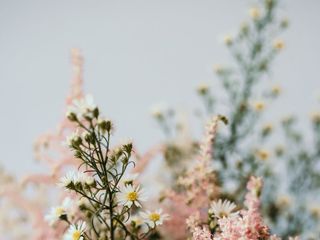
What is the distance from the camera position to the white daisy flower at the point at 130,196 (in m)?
1.73

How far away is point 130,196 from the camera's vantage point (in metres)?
1.73

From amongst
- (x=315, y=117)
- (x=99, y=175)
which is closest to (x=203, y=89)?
(x=315, y=117)

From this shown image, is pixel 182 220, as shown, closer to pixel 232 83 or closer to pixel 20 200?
pixel 20 200

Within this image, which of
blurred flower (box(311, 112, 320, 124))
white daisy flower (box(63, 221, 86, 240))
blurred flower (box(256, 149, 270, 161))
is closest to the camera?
white daisy flower (box(63, 221, 86, 240))

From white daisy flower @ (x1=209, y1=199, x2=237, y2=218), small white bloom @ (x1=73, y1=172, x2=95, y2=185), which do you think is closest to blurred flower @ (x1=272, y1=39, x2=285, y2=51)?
white daisy flower @ (x1=209, y1=199, x2=237, y2=218)

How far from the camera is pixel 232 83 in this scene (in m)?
3.75

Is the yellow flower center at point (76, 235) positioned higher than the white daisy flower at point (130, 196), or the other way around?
the white daisy flower at point (130, 196)

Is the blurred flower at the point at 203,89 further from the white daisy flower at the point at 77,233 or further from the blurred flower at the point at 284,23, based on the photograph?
the white daisy flower at the point at 77,233

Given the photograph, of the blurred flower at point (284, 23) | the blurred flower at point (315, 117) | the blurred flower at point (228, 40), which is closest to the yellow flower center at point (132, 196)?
the blurred flower at point (228, 40)

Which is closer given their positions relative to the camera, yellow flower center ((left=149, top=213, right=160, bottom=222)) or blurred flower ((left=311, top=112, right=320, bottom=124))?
yellow flower center ((left=149, top=213, right=160, bottom=222))

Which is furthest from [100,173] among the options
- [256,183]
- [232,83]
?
[232,83]

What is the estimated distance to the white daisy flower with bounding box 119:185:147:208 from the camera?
1727 mm

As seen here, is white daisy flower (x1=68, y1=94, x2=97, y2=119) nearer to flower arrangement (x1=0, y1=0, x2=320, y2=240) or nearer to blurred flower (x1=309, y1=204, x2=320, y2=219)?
flower arrangement (x1=0, y1=0, x2=320, y2=240)

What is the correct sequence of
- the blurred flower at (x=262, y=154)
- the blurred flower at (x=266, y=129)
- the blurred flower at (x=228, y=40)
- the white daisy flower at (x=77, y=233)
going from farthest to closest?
the blurred flower at (x=266, y=129)
the blurred flower at (x=228, y=40)
the blurred flower at (x=262, y=154)
the white daisy flower at (x=77, y=233)
